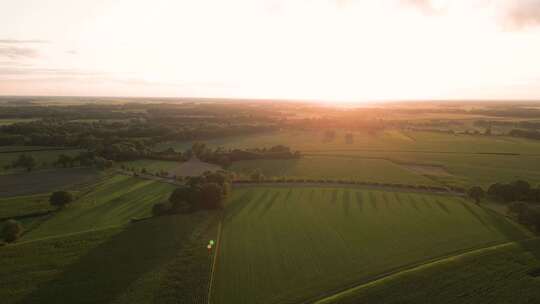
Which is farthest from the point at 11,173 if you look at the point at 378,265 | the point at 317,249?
the point at 378,265

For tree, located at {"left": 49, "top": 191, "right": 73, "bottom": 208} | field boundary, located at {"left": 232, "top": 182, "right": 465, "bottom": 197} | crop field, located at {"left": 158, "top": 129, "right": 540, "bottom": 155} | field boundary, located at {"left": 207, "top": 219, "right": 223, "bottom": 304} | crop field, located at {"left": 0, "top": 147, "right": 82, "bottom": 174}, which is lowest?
field boundary, located at {"left": 207, "top": 219, "right": 223, "bottom": 304}

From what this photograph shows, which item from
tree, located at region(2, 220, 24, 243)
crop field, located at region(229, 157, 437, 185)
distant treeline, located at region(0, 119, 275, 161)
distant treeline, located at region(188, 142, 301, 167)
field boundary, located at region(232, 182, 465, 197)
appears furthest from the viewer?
distant treeline, located at region(0, 119, 275, 161)

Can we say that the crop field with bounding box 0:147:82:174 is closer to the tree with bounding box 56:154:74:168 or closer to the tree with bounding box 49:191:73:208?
the tree with bounding box 56:154:74:168

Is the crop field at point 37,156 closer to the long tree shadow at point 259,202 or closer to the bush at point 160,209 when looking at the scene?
the bush at point 160,209

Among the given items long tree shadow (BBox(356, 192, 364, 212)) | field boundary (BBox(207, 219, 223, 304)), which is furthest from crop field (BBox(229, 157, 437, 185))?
field boundary (BBox(207, 219, 223, 304))

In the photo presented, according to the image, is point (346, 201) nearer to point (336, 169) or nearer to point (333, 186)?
point (333, 186)

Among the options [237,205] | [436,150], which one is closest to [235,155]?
[237,205]
